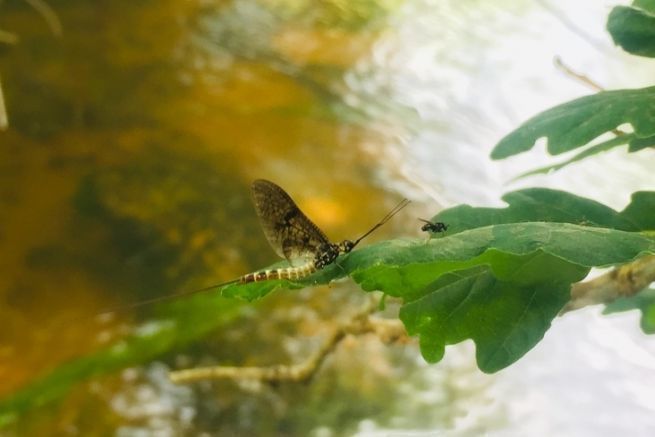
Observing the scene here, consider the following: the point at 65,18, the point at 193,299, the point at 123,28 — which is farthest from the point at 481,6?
the point at 193,299

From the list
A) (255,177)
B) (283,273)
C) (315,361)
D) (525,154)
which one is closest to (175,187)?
(255,177)

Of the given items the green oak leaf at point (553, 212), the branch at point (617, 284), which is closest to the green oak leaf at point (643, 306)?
the branch at point (617, 284)

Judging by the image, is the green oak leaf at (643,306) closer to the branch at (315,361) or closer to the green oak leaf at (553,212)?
the green oak leaf at (553,212)

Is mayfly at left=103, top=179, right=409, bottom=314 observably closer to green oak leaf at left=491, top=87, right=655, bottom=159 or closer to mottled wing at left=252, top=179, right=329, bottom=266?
mottled wing at left=252, top=179, right=329, bottom=266

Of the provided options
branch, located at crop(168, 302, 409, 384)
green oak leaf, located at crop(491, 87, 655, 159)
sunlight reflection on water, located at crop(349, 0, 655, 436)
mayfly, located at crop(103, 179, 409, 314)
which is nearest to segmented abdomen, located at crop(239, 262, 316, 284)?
mayfly, located at crop(103, 179, 409, 314)

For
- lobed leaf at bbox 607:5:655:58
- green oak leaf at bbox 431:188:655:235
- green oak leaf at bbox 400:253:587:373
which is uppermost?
lobed leaf at bbox 607:5:655:58
